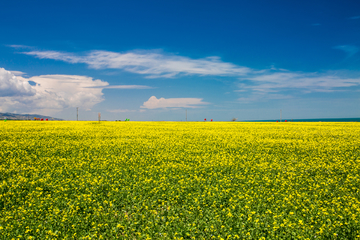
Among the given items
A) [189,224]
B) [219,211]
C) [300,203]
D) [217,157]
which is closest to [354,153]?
[217,157]

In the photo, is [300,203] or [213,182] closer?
[300,203]

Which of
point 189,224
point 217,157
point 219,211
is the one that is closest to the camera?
point 189,224

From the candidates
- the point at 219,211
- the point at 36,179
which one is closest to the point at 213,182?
the point at 219,211

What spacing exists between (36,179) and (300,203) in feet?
44.1

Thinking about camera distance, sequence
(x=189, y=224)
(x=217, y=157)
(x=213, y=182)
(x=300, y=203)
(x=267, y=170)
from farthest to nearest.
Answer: (x=217, y=157) → (x=267, y=170) → (x=213, y=182) → (x=300, y=203) → (x=189, y=224)

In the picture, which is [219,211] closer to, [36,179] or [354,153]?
[36,179]

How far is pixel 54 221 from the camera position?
321 inches

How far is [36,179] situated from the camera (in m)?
12.4

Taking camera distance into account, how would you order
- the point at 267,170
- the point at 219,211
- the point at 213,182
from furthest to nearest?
1. the point at 267,170
2. the point at 213,182
3. the point at 219,211

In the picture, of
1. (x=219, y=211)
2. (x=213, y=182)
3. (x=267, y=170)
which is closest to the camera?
(x=219, y=211)

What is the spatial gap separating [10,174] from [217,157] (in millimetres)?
13583

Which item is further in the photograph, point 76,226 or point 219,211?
point 219,211

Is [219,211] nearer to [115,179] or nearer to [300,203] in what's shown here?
[300,203]

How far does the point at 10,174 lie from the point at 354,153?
25.9m
